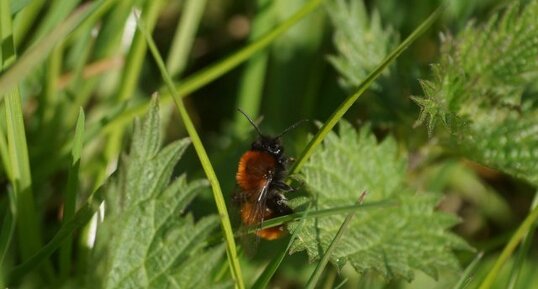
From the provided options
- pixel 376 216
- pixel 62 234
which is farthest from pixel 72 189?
pixel 376 216

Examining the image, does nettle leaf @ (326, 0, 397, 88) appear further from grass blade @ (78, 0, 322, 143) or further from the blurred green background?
grass blade @ (78, 0, 322, 143)

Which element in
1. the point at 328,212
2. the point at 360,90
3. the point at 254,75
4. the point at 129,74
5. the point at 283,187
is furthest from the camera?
the point at 254,75

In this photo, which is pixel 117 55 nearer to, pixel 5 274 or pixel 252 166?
pixel 252 166

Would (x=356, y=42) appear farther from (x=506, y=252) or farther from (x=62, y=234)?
(x=62, y=234)

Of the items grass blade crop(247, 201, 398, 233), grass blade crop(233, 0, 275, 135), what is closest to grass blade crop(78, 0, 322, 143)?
grass blade crop(233, 0, 275, 135)

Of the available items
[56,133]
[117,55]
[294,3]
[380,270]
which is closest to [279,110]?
[294,3]

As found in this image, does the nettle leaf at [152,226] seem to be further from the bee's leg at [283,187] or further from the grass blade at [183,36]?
the grass blade at [183,36]
